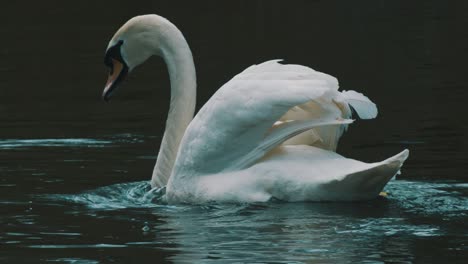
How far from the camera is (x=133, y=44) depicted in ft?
36.1

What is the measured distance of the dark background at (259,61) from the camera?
42.5 feet

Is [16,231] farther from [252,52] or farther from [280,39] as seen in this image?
[280,39]

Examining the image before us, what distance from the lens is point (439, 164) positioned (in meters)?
10.9

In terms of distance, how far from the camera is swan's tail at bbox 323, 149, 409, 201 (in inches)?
345

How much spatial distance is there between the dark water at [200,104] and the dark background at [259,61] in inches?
1.4

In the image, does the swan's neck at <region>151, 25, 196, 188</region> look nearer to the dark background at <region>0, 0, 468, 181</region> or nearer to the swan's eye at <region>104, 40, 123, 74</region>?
the swan's eye at <region>104, 40, 123, 74</region>

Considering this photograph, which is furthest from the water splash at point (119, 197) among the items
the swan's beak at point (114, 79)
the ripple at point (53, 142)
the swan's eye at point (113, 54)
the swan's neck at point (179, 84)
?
the ripple at point (53, 142)

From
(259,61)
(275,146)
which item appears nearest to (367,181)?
(275,146)

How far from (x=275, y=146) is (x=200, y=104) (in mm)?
6130

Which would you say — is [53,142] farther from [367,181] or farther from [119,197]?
[367,181]

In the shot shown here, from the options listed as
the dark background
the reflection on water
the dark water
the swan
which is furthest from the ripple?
the swan

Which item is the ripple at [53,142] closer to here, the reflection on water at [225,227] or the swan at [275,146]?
the reflection on water at [225,227]

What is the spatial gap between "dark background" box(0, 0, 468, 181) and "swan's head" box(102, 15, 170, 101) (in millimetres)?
852

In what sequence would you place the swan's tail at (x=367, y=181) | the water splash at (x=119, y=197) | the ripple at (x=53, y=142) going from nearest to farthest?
the swan's tail at (x=367, y=181) < the water splash at (x=119, y=197) < the ripple at (x=53, y=142)
